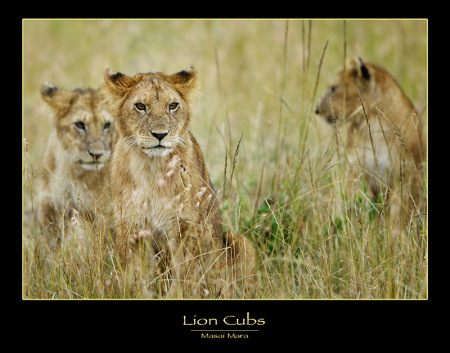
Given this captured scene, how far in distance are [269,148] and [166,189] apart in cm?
331

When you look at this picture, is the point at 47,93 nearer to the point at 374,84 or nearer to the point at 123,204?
the point at 123,204

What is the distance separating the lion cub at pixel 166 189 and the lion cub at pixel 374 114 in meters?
1.91

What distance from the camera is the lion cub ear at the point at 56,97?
21.5 feet

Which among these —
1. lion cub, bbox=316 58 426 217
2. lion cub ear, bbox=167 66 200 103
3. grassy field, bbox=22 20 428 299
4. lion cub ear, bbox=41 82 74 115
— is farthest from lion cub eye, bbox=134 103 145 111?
lion cub, bbox=316 58 426 217

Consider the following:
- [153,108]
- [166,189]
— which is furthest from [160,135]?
[166,189]

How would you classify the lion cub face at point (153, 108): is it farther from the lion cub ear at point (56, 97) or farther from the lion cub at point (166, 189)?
the lion cub ear at point (56, 97)

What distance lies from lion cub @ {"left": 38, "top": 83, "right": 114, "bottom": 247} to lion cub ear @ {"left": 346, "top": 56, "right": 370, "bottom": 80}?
2598mm

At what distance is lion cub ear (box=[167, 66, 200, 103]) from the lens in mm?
5254

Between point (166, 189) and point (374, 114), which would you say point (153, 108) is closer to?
point (166, 189)

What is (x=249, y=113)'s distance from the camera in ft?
30.2

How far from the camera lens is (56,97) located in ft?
21.7

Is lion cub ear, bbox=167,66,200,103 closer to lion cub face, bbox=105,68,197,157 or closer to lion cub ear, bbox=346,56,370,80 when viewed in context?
lion cub face, bbox=105,68,197,157

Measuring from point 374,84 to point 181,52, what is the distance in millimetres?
4621
